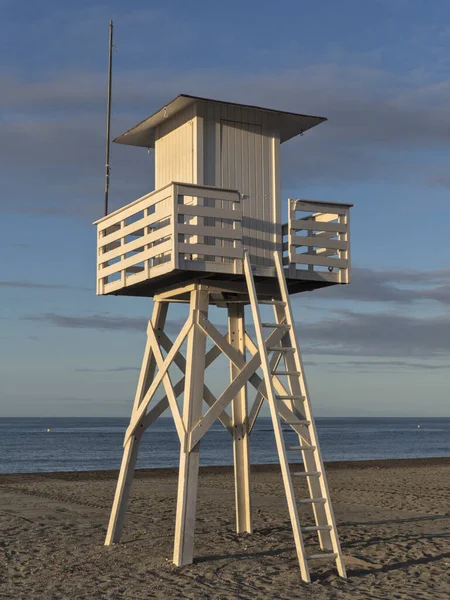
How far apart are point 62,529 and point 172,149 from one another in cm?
719

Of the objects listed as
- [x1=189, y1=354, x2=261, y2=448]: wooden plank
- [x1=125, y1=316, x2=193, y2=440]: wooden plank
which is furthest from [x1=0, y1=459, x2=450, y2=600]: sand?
[x1=125, y1=316, x2=193, y2=440]: wooden plank

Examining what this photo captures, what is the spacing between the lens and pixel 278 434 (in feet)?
35.4

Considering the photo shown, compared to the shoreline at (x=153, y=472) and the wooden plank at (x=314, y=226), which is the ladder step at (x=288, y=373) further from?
the shoreline at (x=153, y=472)

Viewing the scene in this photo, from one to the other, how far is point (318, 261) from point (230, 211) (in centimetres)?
180

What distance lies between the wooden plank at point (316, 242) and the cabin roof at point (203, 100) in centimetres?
195

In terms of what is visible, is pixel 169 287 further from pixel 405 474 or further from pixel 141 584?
pixel 405 474

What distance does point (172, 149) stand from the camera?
13562mm

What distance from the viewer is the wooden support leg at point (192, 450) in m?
11.5

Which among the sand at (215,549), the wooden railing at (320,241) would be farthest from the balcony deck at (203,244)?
the sand at (215,549)

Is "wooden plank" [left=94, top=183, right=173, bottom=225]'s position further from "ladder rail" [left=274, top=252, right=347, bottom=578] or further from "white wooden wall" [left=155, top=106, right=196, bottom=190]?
"ladder rail" [left=274, top=252, right=347, bottom=578]

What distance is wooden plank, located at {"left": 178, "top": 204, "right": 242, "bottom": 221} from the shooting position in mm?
11695

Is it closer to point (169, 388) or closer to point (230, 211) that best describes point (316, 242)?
point (230, 211)

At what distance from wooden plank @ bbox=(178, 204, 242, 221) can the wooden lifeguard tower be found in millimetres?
17

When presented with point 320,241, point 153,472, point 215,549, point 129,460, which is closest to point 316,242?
point 320,241
